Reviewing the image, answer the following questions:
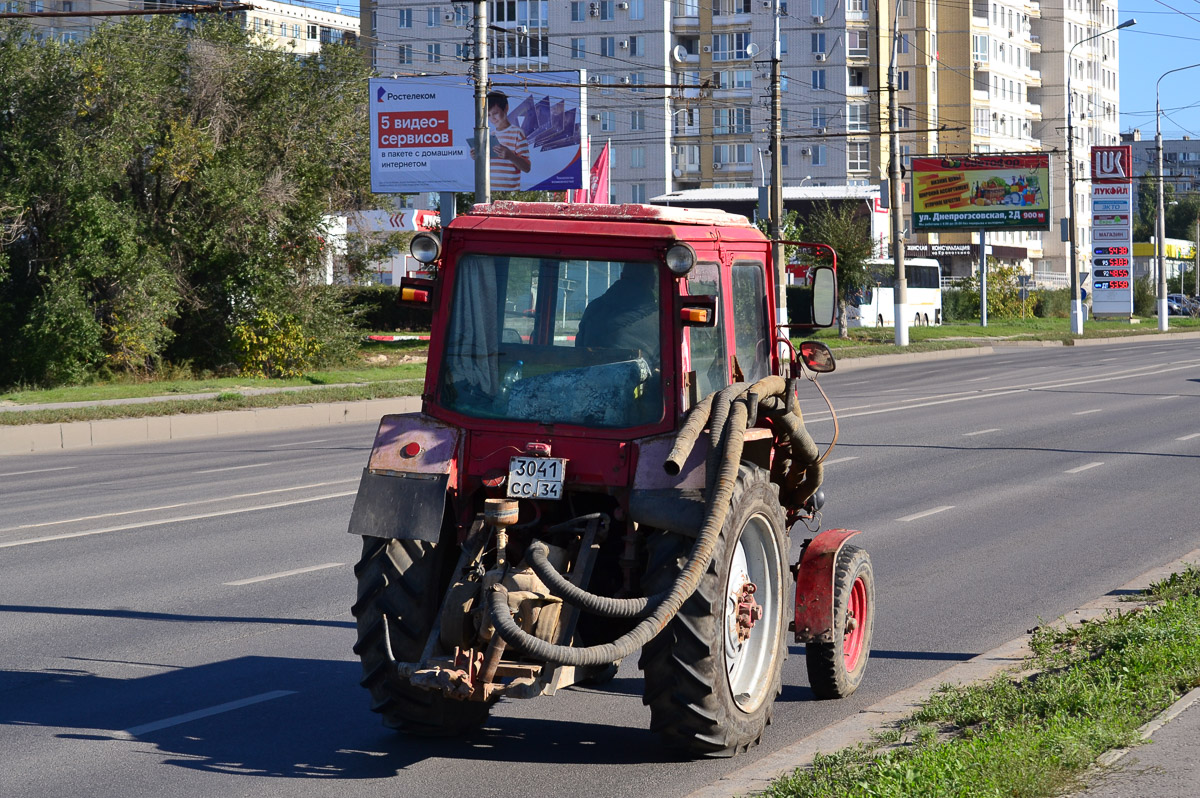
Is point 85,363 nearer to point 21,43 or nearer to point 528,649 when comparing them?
point 21,43

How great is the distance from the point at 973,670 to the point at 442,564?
2825 mm

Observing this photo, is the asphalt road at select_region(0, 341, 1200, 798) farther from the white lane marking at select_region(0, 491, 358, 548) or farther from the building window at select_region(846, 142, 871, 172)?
the building window at select_region(846, 142, 871, 172)

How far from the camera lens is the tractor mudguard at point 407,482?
5535 millimetres

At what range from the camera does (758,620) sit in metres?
5.91

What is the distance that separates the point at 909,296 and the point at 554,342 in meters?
64.0

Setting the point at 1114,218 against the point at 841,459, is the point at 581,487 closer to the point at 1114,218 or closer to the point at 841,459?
the point at 841,459

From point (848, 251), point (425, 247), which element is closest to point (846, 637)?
point (425, 247)

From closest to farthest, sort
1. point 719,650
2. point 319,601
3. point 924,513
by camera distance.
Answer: point 719,650
point 319,601
point 924,513

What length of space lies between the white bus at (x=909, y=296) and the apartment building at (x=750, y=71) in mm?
24999

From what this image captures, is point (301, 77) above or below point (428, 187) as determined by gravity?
above

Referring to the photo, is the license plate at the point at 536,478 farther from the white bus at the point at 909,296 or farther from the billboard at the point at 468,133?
the white bus at the point at 909,296

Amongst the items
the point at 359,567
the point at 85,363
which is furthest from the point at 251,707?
the point at 85,363

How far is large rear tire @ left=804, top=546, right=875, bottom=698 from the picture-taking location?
257 inches

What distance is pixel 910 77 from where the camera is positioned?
10288 cm
